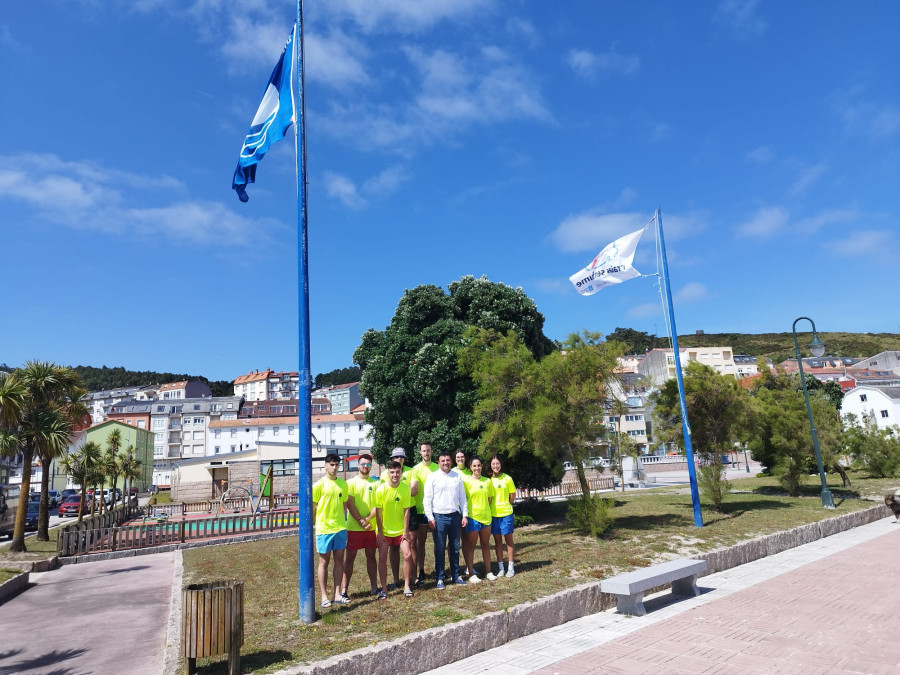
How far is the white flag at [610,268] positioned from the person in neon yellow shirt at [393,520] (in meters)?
8.90

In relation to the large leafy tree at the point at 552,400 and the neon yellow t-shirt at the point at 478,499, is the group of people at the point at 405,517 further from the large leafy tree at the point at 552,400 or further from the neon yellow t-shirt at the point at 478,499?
the large leafy tree at the point at 552,400

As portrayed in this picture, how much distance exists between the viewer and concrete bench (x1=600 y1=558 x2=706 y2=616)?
7.54 meters

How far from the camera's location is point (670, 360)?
76.7 meters

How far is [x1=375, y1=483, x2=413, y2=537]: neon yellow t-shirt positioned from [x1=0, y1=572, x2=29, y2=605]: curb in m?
8.26

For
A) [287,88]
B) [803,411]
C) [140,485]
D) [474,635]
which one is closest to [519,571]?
[474,635]

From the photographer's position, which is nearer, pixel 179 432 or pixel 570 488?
pixel 570 488

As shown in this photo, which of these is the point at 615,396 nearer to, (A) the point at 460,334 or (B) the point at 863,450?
(A) the point at 460,334

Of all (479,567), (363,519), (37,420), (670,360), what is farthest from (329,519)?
(670,360)

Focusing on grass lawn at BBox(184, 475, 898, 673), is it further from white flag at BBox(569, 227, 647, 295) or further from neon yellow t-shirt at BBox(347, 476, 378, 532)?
white flag at BBox(569, 227, 647, 295)

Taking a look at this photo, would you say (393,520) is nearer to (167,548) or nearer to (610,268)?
(610,268)

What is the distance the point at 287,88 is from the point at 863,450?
32207 mm

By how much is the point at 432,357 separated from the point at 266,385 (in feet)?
383

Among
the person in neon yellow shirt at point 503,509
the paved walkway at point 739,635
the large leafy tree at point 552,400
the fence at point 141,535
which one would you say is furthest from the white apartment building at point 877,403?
the person in neon yellow shirt at point 503,509

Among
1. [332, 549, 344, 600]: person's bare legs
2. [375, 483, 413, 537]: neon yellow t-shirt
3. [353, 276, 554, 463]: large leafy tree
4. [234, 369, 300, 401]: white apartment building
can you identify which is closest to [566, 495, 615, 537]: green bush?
[353, 276, 554, 463]: large leafy tree
